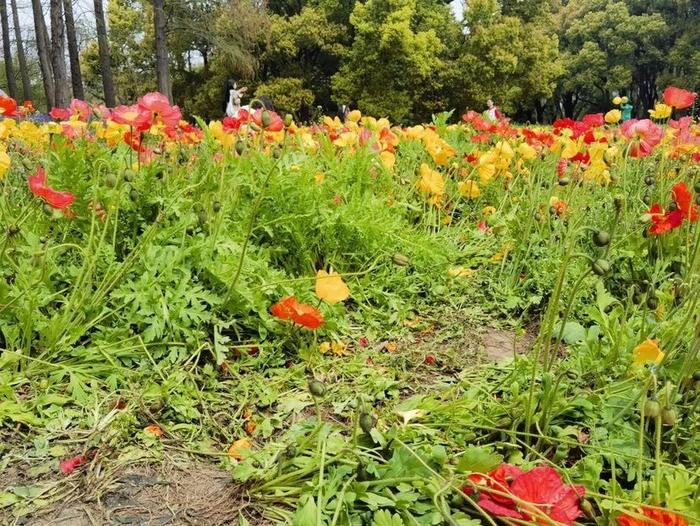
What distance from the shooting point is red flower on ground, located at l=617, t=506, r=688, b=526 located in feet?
2.84

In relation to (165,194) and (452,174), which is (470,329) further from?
(452,174)

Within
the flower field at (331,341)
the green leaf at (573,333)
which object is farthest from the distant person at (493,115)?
the green leaf at (573,333)

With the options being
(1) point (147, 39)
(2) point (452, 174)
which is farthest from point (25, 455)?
(1) point (147, 39)

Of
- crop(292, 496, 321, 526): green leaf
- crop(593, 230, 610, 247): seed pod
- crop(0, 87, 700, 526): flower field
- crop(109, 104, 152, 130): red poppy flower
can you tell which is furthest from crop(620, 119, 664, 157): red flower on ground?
crop(292, 496, 321, 526): green leaf

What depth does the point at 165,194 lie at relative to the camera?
1.99 metres

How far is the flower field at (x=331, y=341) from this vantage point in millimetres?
1092

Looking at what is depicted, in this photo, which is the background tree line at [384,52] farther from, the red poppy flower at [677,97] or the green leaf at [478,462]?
the green leaf at [478,462]

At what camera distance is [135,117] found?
1690mm

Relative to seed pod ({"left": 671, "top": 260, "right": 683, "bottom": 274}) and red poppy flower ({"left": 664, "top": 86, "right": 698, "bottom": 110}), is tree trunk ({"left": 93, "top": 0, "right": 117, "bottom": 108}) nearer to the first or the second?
red poppy flower ({"left": 664, "top": 86, "right": 698, "bottom": 110})

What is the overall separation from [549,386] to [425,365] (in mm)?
580

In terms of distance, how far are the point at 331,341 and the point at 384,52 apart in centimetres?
2042

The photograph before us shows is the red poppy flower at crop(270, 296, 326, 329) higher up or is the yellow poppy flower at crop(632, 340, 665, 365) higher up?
the yellow poppy flower at crop(632, 340, 665, 365)

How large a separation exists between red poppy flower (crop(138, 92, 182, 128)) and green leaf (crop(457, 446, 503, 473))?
1236 millimetres

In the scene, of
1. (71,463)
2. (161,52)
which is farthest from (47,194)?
(161,52)
